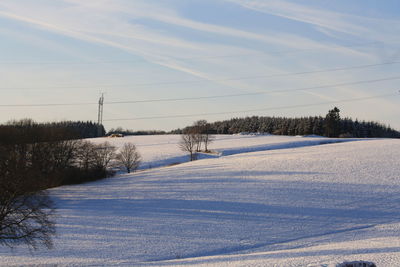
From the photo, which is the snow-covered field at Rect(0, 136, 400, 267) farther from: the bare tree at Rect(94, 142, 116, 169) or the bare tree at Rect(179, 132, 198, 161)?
the bare tree at Rect(179, 132, 198, 161)

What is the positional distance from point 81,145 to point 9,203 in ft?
123

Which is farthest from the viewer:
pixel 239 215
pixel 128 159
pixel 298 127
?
pixel 298 127

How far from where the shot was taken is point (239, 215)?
3653 cm

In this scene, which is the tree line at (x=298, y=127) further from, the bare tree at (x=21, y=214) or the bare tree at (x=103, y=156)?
the bare tree at (x=21, y=214)

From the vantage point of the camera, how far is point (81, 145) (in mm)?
63344

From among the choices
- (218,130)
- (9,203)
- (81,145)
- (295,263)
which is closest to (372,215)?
(295,263)

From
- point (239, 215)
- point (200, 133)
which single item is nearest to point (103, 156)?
point (200, 133)

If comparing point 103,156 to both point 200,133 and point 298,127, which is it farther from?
point 298,127

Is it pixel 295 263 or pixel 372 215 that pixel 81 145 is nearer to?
pixel 372 215

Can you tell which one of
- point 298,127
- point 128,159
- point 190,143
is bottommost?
point 128,159

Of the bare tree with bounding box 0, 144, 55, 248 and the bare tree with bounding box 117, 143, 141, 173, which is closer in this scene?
the bare tree with bounding box 0, 144, 55, 248

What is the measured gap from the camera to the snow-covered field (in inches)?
1016

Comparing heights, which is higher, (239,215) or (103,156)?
(103,156)

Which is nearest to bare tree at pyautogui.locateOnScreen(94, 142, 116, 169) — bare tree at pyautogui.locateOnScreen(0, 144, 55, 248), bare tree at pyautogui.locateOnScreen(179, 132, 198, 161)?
bare tree at pyautogui.locateOnScreen(179, 132, 198, 161)
